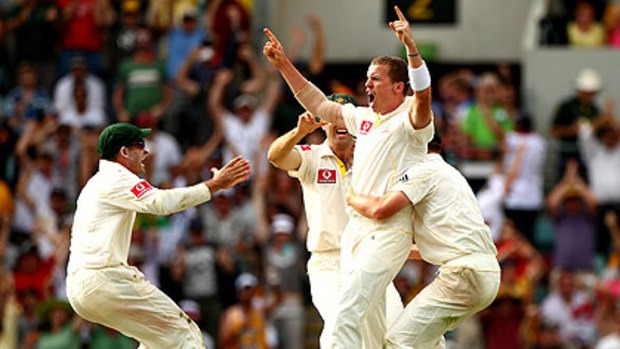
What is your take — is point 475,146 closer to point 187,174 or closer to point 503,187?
point 503,187

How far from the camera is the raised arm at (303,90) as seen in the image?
14.0 m

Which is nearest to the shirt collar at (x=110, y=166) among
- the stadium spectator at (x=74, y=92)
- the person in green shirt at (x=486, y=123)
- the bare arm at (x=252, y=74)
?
the stadium spectator at (x=74, y=92)

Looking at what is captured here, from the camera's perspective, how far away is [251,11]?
25.4 m

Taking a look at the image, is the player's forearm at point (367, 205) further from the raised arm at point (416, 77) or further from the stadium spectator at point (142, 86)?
the stadium spectator at point (142, 86)

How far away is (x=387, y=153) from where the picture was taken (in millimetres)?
13656

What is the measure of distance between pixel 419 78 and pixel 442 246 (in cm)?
138

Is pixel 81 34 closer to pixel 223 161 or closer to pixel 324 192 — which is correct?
pixel 223 161

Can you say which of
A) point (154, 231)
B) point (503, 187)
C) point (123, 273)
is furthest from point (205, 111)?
point (123, 273)

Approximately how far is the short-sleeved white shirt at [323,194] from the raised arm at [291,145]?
85mm

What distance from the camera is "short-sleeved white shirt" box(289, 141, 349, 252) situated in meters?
14.8

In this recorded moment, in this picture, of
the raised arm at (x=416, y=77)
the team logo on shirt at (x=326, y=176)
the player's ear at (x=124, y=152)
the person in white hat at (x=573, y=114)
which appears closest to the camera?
the raised arm at (x=416, y=77)

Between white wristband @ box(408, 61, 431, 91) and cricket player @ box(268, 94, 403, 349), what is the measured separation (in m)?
1.60

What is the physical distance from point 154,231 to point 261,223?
4.43ft

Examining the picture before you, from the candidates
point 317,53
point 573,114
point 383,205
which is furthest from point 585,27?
point 383,205
